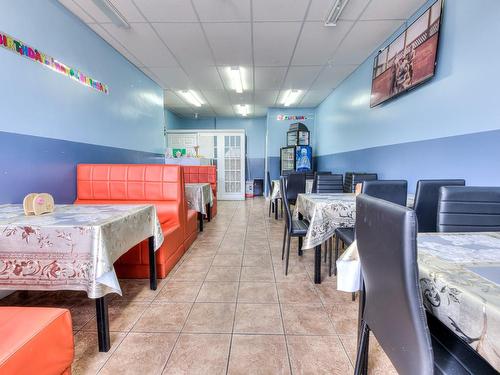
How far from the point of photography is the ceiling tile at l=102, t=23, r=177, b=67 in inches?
121

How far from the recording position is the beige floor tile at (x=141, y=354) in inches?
50.7

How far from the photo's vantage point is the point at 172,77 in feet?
15.6

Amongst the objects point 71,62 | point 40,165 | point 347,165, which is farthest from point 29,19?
point 347,165

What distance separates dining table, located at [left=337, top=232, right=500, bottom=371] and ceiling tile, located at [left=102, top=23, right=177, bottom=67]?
3.70 m

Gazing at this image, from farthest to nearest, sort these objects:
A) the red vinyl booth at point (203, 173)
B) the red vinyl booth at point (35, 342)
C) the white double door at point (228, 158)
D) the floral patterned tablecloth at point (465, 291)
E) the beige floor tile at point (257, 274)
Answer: the white double door at point (228, 158), the red vinyl booth at point (203, 173), the beige floor tile at point (257, 274), the red vinyl booth at point (35, 342), the floral patterned tablecloth at point (465, 291)

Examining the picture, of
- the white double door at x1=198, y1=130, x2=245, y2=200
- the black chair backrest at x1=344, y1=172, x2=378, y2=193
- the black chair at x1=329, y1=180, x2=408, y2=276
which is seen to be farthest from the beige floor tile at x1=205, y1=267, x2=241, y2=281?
the white double door at x1=198, y1=130, x2=245, y2=200

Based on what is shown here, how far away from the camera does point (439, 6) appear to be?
2.33 m

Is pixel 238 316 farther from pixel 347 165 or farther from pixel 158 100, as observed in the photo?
pixel 158 100

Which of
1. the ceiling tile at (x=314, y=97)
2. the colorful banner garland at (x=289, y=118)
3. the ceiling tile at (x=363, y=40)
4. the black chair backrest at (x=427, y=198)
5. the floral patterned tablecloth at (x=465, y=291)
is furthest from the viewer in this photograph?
the colorful banner garland at (x=289, y=118)

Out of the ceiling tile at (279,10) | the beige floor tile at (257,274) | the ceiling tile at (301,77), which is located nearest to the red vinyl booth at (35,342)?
the beige floor tile at (257,274)

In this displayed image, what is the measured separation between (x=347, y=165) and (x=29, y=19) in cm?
486

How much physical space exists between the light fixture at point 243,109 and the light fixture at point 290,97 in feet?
3.79

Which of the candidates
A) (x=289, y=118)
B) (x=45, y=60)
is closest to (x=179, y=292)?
(x=45, y=60)

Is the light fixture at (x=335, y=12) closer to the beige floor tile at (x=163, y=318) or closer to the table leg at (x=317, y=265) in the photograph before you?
the table leg at (x=317, y=265)
